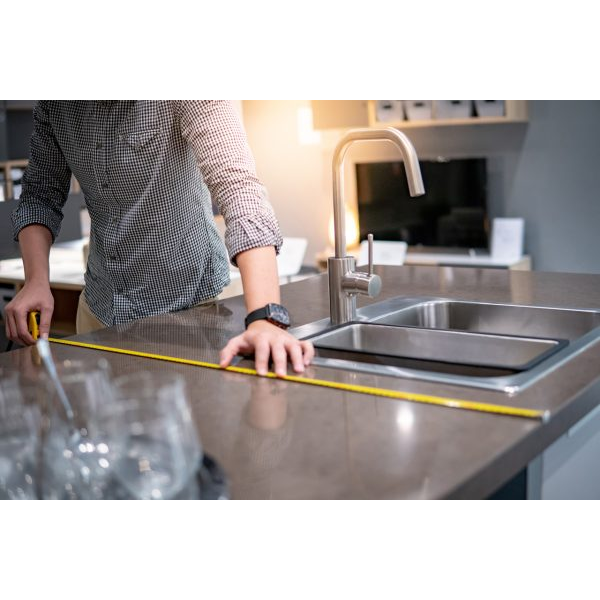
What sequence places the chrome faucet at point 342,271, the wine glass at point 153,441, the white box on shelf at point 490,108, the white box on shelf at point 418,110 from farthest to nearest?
the white box on shelf at point 418,110 → the white box on shelf at point 490,108 → the chrome faucet at point 342,271 → the wine glass at point 153,441

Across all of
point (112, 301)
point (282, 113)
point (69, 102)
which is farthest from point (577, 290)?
point (282, 113)

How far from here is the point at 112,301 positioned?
77.2 inches

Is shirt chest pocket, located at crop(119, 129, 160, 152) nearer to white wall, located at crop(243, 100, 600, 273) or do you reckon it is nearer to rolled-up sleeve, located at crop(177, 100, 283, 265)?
rolled-up sleeve, located at crop(177, 100, 283, 265)

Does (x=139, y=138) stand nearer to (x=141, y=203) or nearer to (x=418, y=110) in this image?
(x=141, y=203)

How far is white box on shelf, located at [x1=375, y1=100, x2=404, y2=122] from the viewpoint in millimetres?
5367

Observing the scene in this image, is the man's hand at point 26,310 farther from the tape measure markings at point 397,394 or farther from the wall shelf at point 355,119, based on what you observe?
the wall shelf at point 355,119

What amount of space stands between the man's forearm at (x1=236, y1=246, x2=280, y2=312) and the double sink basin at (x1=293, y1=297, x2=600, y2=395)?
0.42ft

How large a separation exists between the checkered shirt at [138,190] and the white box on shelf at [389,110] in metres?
3.56

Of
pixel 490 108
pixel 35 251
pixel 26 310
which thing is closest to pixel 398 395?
pixel 26 310

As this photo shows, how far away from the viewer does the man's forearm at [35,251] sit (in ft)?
6.47

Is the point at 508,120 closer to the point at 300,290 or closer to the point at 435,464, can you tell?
the point at 300,290

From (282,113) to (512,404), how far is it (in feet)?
17.5

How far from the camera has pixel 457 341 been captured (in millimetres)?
1610

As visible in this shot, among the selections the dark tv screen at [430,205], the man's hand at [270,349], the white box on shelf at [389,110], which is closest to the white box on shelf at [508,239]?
the dark tv screen at [430,205]
